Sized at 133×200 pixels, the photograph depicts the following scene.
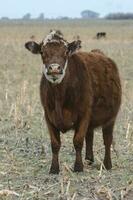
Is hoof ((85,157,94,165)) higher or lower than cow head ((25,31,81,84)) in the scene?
lower

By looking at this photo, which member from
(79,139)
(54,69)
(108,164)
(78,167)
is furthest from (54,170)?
(54,69)

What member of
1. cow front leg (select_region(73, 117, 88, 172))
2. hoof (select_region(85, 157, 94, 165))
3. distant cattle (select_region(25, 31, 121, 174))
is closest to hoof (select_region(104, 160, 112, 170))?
distant cattle (select_region(25, 31, 121, 174))

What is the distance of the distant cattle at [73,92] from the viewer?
28.2 feet

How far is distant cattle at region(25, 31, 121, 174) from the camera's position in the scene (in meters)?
8.59

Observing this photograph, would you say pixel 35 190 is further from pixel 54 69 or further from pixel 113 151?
pixel 113 151

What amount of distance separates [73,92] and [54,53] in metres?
0.68

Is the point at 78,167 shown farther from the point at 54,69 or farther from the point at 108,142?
the point at 54,69

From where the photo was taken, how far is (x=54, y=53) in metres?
8.52

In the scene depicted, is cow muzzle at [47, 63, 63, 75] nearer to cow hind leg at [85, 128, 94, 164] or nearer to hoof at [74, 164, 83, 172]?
hoof at [74, 164, 83, 172]

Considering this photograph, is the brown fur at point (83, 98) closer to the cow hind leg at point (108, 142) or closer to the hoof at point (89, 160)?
the cow hind leg at point (108, 142)

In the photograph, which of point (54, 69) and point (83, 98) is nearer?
point (54, 69)

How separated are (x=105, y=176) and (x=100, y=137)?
10.7 ft

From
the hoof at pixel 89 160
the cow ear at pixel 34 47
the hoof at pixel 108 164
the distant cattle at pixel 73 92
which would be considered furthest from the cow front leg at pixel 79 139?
the cow ear at pixel 34 47

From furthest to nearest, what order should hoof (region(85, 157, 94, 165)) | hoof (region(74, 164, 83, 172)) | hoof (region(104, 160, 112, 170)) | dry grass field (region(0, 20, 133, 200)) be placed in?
1. hoof (region(85, 157, 94, 165))
2. hoof (region(104, 160, 112, 170))
3. hoof (region(74, 164, 83, 172))
4. dry grass field (region(0, 20, 133, 200))
